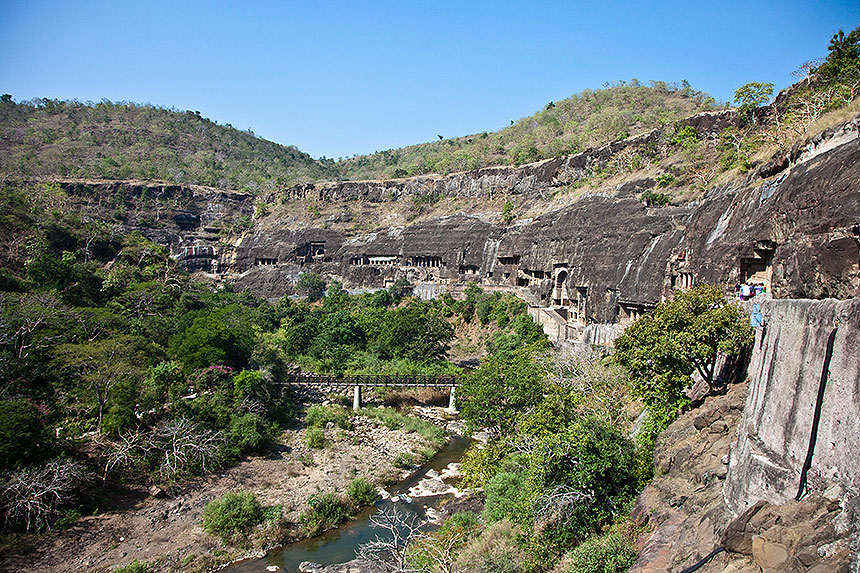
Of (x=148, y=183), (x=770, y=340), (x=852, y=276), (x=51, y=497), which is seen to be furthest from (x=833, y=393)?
(x=148, y=183)

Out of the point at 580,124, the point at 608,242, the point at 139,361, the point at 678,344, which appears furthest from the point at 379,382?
the point at 580,124

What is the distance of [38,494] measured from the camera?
65.6ft

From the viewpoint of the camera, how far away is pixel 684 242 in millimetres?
28547

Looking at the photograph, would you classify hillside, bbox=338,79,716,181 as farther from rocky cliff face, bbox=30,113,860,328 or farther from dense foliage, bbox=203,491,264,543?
dense foliage, bbox=203,491,264,543

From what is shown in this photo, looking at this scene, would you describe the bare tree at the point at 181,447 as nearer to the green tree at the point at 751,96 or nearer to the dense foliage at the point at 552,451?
the dense foliage at the point at 552,451

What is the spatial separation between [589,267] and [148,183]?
2843 inches

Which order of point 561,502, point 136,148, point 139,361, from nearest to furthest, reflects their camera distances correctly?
point 561,502 < point 139,361 < point 136,148

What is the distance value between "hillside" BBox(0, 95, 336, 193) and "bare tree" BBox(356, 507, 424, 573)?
8304 cm

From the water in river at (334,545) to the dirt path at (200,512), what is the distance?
656 millimetres

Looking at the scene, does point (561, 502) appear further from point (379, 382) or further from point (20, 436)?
point (379, 382)

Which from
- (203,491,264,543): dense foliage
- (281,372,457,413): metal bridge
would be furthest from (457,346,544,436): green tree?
(281,372,457,413): metal bridge

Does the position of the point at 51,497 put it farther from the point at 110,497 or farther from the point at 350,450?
the point at 350,450

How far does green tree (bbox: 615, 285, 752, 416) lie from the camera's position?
16.3 meters

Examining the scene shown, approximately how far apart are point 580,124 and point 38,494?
3488 inches
